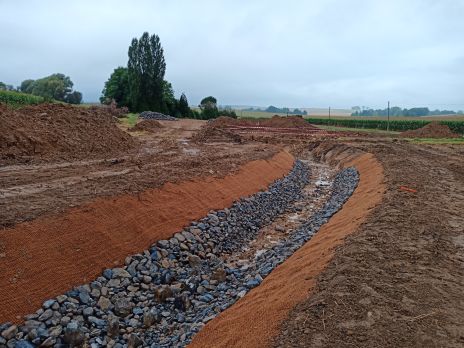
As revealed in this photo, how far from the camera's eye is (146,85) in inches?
2446

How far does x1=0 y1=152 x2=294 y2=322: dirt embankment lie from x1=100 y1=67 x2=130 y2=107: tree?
188ft

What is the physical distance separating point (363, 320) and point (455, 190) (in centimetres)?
984

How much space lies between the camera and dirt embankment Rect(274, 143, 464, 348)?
4633 mm

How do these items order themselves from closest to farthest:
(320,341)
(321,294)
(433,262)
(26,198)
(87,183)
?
(320,341) → (321,294) → (433,262) → (26,198) → (87,183)

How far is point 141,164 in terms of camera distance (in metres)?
14.3

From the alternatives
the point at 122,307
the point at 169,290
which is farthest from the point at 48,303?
the point at 169,290

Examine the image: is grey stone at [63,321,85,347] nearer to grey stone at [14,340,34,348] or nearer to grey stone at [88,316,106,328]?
grey stone at [88,316,106,328]

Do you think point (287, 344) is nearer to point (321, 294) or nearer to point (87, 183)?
point (321, 294)

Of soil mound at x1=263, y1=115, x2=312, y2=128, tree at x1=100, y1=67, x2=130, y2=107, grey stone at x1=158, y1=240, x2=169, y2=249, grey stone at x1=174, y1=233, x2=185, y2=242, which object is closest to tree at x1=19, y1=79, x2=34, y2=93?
tree at x1=100, y1=67, x2=130, y2=107

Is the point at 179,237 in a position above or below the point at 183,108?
below

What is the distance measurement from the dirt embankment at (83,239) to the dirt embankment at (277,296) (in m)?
2.63

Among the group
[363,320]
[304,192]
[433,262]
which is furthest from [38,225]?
[304,192]

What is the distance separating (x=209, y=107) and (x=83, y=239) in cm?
6249

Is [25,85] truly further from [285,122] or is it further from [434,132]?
[434,132]
